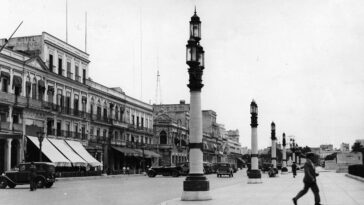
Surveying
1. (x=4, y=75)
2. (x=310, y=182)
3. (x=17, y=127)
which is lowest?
(x=310, y=182)

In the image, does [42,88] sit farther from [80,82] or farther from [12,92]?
[80,82]

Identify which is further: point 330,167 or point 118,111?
point 330,167

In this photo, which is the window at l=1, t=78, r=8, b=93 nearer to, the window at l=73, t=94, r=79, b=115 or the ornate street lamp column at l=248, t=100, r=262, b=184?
the window at l=73, t=94, r=79, b=115

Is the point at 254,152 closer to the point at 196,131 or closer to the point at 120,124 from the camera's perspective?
the point at 196,131

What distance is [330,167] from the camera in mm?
90375

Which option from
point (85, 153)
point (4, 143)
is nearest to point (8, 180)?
point (4, 143)

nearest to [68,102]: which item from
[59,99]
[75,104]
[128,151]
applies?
[75,104]

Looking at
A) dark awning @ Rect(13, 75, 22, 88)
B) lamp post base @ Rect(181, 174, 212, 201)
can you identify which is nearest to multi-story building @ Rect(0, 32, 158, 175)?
dark awning @ Rect(13, 75, 22, 88)

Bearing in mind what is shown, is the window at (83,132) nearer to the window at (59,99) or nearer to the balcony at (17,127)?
the window at (59,99)

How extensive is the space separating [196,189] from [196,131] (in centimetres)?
198

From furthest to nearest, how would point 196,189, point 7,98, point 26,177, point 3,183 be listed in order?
point 7,98
point 26,177
point 3,183
point 196,189

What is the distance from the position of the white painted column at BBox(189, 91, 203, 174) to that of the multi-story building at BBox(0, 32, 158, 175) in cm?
2330

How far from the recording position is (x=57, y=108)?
51.2 m

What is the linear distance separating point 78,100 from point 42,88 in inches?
336
